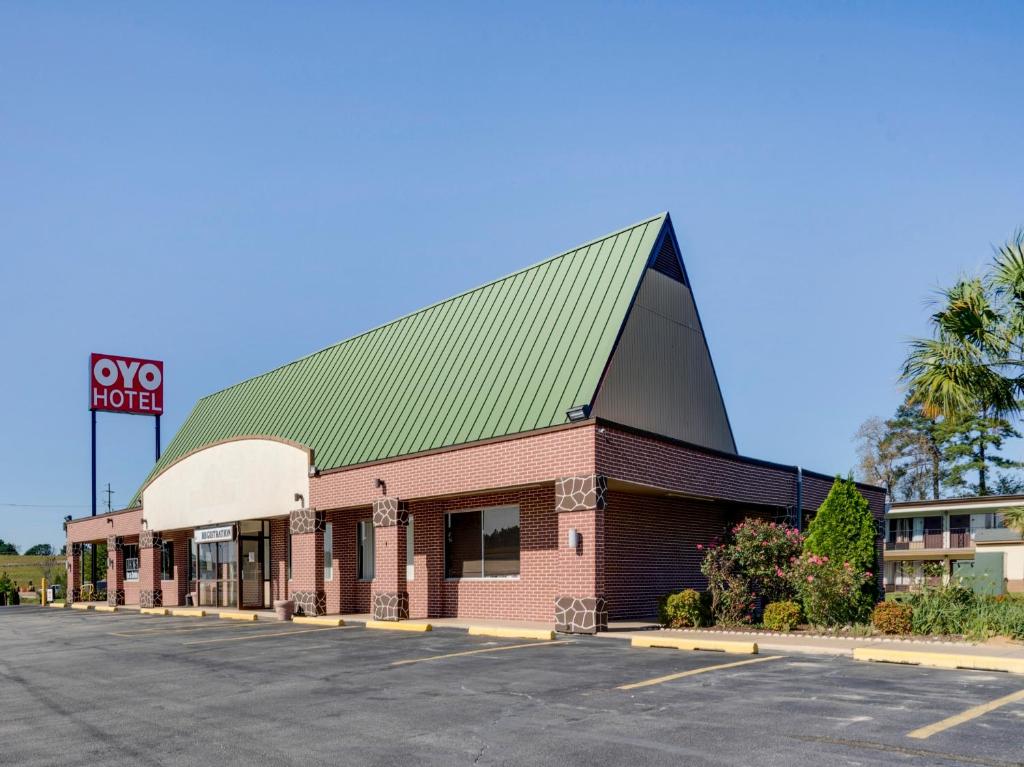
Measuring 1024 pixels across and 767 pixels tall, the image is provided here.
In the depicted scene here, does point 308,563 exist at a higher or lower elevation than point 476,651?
lower

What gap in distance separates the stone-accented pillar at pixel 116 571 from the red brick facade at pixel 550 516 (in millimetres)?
19806

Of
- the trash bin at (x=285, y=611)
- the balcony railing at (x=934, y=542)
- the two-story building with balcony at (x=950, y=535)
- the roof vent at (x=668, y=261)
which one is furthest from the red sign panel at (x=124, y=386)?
the balcony railing at (x=934, y=542)

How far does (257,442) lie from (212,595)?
894 centimetres

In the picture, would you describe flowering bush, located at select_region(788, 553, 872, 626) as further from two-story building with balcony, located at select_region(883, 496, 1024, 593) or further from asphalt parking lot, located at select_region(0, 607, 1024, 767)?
two-story building with balcony, located at select_region(883, 496, 1024, 593)

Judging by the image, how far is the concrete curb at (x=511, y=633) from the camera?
1911 cm

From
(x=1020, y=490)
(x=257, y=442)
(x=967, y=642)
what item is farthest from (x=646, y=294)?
(x=1020, y=490)

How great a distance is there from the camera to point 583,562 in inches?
787

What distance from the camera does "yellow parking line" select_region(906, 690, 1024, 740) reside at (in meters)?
9.31

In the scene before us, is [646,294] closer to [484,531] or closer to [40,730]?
[484,531]

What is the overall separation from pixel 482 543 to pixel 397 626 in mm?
3306

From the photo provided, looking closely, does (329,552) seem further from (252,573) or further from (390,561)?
(252,573)

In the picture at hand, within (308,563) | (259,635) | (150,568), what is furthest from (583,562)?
(150,568)

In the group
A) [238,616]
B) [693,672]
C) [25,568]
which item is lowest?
[25,568]

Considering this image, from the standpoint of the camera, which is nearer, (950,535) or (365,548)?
(365,548)
